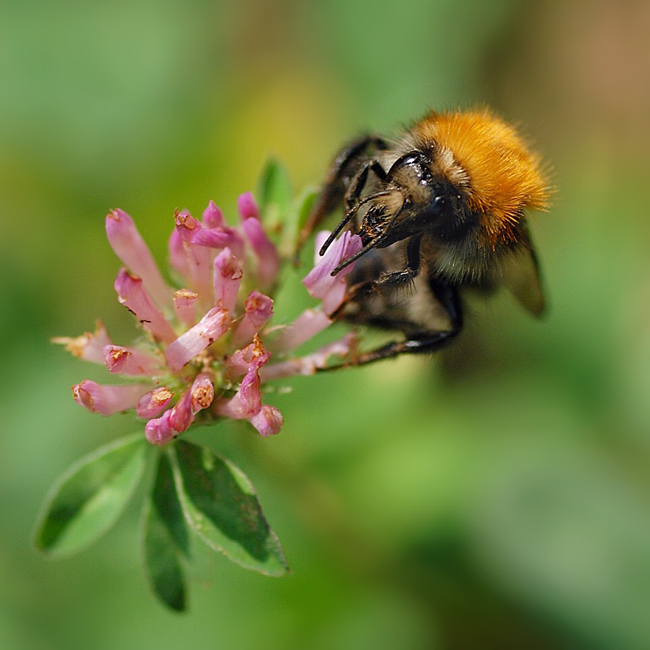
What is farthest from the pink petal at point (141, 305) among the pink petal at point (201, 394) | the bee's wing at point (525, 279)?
the bee's wing at point (525, 279)

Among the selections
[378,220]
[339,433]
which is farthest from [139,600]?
[378,220]

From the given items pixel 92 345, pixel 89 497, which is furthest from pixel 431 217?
pixel 89 497

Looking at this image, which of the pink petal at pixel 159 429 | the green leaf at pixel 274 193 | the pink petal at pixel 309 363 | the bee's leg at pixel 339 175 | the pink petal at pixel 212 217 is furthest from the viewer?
the green leaf at pixel 274 193

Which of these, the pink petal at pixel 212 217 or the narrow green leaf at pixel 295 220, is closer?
the pink petal at pixel 212 217

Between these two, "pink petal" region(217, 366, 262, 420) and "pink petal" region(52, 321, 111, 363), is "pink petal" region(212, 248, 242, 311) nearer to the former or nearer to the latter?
"pink petal" region(217, 366, 262, 420)

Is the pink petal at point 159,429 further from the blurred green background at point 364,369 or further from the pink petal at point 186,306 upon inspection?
the blurred green background at point 364,369

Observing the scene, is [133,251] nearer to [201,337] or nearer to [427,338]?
[201,337]

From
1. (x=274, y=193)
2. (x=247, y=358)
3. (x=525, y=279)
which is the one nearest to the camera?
(x=247, y=358)

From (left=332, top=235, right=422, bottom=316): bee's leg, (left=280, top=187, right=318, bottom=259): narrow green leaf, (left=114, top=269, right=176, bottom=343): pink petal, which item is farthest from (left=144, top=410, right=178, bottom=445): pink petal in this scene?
(left=280, top=187, right=318, bottom=259): narrow green leaf
